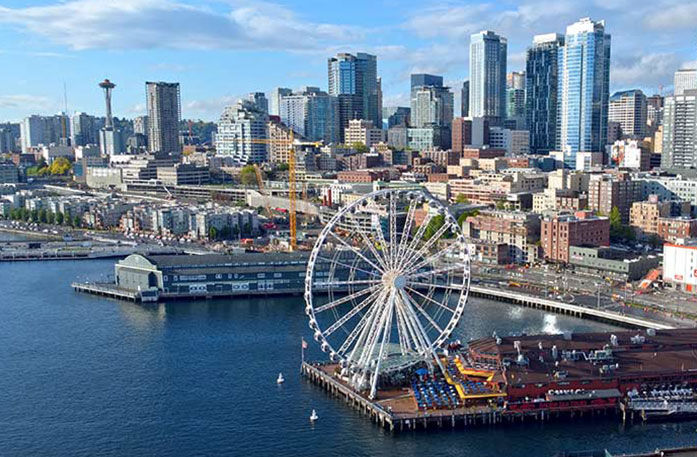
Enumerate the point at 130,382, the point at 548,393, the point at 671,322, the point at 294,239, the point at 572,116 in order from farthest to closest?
the point at 572,116 → the point at 294,239 → the point at 671,322 → the point at 130,382 → the point at 548,393

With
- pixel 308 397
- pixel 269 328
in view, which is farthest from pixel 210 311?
pixel 308 397

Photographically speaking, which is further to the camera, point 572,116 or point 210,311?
point 572,116

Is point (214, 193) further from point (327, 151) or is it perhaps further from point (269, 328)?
point (269, 328)

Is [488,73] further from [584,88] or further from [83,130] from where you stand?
[83,130]

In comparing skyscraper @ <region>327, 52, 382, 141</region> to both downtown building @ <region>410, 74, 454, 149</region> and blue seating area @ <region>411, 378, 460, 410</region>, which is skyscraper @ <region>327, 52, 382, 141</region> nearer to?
downtown building @ <region>410, 74, 454, 149</region>

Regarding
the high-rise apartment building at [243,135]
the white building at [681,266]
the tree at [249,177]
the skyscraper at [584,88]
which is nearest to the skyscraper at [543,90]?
the skyscraper at [584,88]

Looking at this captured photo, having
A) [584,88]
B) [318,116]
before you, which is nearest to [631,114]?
[584,88]
